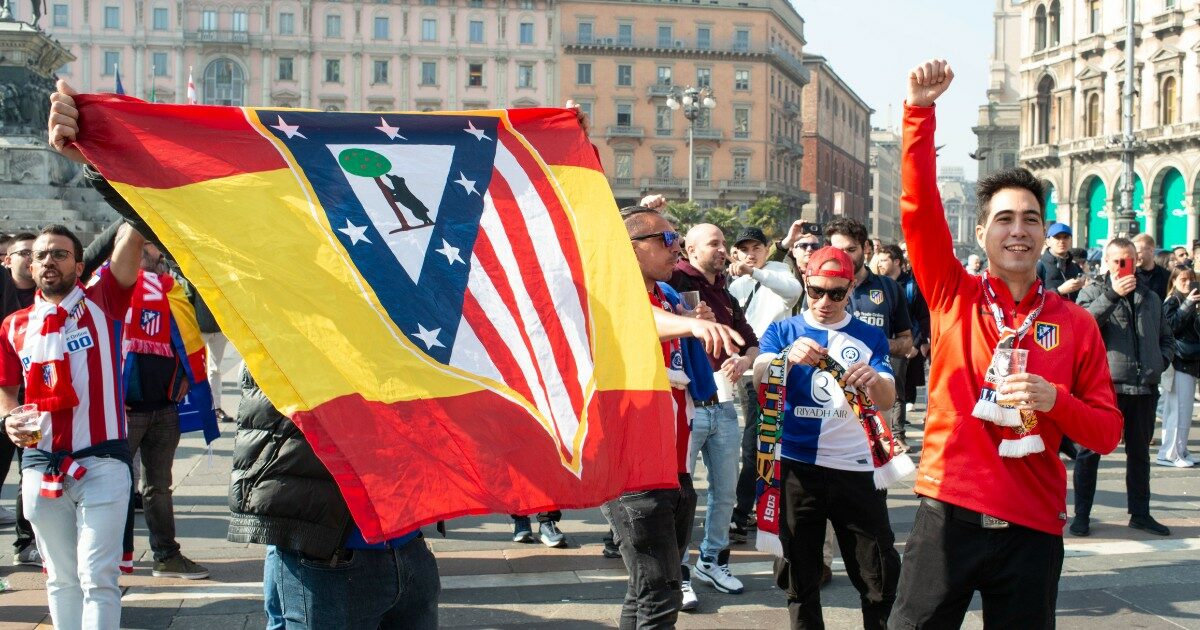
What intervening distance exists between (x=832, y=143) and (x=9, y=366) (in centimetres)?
11057

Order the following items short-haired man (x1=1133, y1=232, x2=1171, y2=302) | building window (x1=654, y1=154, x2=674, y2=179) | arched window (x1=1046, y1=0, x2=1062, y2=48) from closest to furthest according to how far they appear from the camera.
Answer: short-haired man (x1=1133, y1=232, x2=1171, y2=302) → arched window (x1=1046, y1=0, x2=1062, y2=48) → building window (x1=654, y1=154, x2=674, y2=179)

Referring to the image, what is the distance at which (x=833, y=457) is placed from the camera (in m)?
4.71

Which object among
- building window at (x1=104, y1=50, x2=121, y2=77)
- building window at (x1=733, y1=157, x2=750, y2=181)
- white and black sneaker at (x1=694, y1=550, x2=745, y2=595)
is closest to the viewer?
white and black sneaker at (x1=694, y1=550, x2=745, y2=595)

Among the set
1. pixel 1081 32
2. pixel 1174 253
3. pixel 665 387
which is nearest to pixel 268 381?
pixel 665 387

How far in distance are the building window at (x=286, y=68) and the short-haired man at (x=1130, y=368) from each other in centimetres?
7185

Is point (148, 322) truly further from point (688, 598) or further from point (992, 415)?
point (992, 415)

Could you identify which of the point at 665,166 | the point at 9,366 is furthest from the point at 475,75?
the point at 9,366

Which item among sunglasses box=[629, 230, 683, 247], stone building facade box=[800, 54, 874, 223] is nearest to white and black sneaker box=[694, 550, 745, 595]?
sunglasses box=[629, 230, 683, 247]

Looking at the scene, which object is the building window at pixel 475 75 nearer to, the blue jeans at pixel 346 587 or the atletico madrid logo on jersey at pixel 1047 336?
the atletico madrid logo on jersey at pixel 1047 336

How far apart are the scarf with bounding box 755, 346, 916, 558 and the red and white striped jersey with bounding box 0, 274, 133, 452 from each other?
279 centimetres

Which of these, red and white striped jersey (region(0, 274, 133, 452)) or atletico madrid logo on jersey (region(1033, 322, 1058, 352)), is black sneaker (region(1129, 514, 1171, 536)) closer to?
atletico madrid logo on jersey (region(1033, 322, 1058, 352))

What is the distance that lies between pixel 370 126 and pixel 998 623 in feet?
8.15

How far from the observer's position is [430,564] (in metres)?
3.27

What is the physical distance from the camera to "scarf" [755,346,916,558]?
4.56 meters
